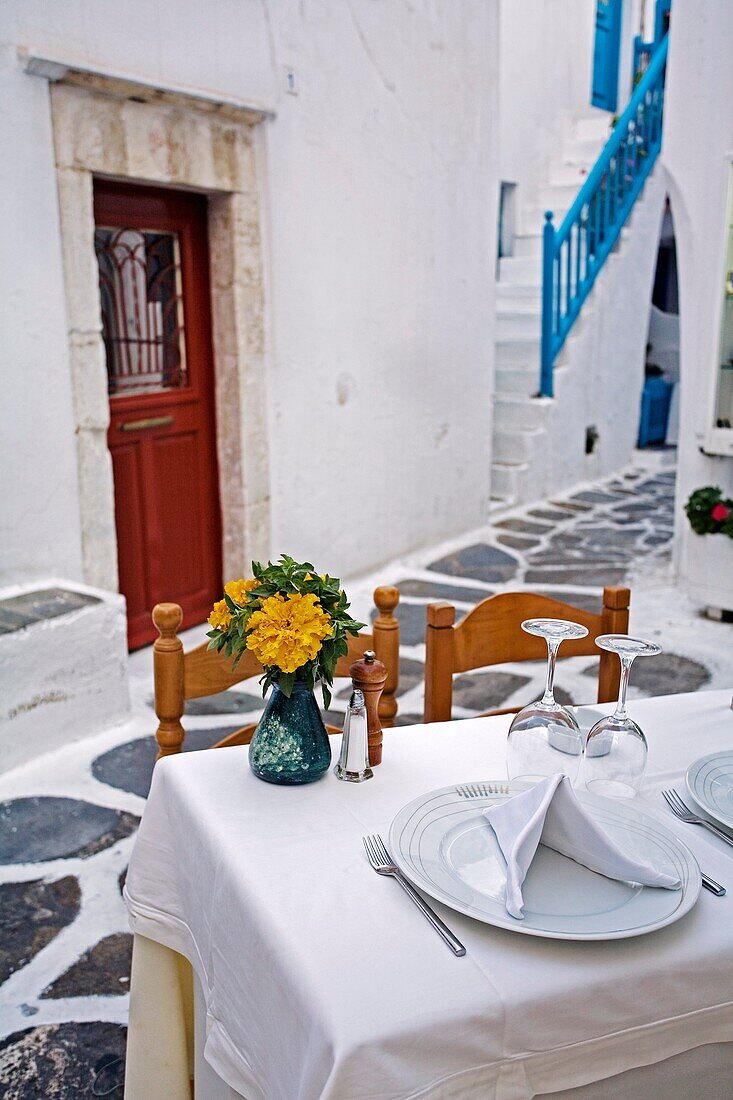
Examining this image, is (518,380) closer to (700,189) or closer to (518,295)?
(518,295)

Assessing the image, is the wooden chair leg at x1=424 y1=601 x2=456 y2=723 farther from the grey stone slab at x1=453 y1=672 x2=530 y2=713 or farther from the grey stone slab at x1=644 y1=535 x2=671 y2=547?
the grey stone slab at x1=644 y1=535 x2=671 y2=547

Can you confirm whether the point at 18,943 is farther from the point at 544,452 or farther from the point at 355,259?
the point at 544,452

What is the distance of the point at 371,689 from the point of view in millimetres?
1619

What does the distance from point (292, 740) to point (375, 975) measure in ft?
1.55

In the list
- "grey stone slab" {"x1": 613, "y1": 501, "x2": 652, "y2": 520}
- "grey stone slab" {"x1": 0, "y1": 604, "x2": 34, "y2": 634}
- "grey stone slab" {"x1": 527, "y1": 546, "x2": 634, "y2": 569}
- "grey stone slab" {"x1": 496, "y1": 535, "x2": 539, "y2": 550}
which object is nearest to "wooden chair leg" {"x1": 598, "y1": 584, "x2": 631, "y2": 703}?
"grey stone slab" {"x1": 0, "y1": 604, "x2": 34, "y2": 634}

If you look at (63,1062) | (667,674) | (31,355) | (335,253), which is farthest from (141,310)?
(63,1062)

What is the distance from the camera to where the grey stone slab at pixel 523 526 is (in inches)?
258

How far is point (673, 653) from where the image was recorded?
448 centimetres

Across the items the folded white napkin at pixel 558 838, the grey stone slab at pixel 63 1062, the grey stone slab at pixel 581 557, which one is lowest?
the grey stone slab at pixel 63 1062

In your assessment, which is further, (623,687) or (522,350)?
(522,350)

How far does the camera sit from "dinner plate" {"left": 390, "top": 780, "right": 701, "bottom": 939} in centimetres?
→ 121

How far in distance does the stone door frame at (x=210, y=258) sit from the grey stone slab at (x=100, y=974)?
180cm

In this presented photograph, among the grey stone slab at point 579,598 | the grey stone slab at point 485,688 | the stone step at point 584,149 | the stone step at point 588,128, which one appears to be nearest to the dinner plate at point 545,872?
the grey stone slab at point 485,688

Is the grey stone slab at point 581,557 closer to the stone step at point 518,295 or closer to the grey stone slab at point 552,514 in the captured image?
the grey stone slab at point 552,514
